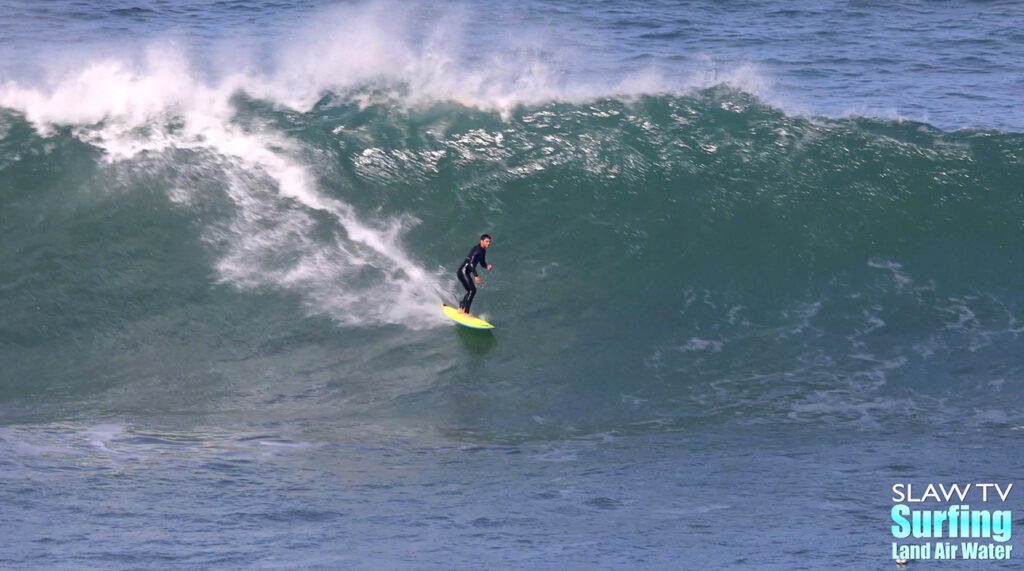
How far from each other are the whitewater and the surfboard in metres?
0.12

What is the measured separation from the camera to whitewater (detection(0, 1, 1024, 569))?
405 inches

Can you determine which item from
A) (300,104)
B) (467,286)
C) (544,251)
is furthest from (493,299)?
(300,104)

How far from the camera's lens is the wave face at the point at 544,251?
14.0m

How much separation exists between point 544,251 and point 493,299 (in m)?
1.42

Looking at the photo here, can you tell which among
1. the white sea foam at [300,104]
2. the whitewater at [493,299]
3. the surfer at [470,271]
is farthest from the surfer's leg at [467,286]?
the white sea foam at [300,104]

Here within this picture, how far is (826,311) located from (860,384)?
6.05ft

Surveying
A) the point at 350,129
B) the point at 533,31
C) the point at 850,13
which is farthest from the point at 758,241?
the point at 850,13

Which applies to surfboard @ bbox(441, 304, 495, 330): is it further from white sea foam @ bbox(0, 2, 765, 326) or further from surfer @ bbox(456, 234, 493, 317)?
white sea foam @ bbox(0, 2, 765, 326)

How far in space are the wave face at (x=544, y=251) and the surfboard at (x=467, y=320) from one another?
0.24m

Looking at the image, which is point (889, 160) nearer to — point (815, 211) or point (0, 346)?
point (815, 211)

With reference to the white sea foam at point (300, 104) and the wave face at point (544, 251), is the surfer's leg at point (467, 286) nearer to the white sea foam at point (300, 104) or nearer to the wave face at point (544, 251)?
the wave face at point (544, 251)

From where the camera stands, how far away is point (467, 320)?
583 inches

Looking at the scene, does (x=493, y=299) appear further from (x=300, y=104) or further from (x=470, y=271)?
(x=300, y=104)

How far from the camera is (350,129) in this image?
60.8ft
